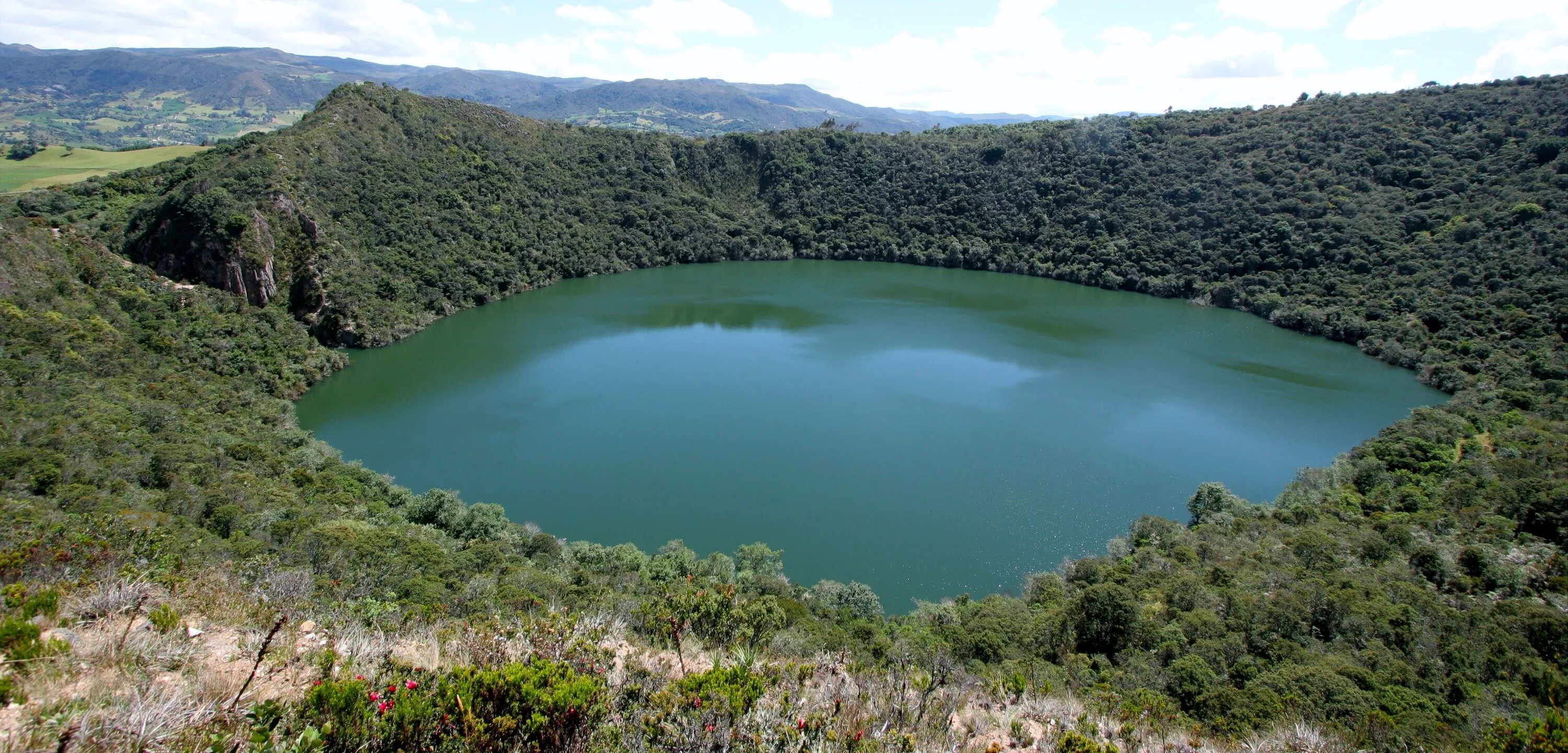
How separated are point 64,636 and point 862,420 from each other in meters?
29.7

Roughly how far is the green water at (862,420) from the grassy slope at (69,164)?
26200 millimetres

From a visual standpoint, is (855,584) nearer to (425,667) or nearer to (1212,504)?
(1212,504)

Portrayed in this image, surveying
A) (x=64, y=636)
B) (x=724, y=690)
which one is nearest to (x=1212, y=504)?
(x=724, y=690)

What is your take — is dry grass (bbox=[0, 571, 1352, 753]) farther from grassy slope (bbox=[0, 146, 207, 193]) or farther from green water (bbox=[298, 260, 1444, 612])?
grassy slope (bbox=[0, 146, 207, 193])

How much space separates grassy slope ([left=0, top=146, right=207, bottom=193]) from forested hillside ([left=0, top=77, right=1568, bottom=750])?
7749mm

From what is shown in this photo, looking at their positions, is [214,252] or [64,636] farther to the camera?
[214,252]

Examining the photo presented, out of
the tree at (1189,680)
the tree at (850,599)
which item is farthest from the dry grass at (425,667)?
the tree at (850,599)

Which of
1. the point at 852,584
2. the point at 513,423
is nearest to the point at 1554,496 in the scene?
the point at 852,584

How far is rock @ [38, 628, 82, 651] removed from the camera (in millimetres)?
6238

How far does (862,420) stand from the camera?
3447 cm

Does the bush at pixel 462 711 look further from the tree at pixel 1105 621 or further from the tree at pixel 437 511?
the tree at pixel 437 511

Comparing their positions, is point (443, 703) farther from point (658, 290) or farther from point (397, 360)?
point (658, 290)

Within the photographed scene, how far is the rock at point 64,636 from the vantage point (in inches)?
246

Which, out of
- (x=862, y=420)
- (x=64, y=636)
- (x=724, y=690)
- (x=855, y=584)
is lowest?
(x=855, y=584)
